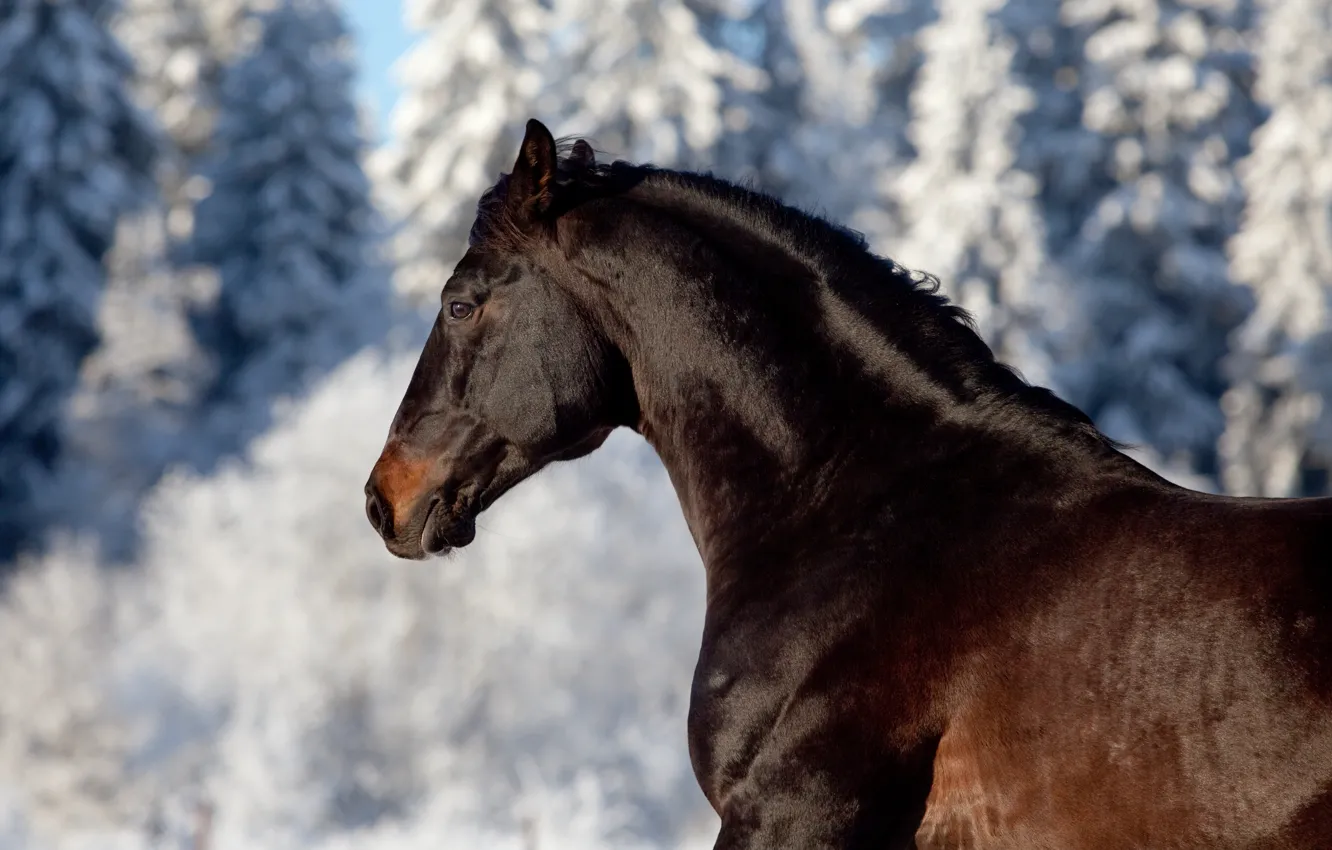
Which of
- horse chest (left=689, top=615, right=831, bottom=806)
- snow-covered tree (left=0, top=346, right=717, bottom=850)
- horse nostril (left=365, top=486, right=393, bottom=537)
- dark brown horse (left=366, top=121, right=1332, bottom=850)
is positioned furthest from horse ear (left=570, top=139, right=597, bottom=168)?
snow-covered tree (left=0, top=346, right=717, bottom=850)

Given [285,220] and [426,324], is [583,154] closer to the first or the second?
[426,324]

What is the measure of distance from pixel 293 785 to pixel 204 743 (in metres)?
1.53

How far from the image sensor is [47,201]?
2847 centimetres

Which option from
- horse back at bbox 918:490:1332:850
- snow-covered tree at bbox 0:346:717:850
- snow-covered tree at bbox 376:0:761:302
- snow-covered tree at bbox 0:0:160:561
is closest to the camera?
horse back at bbox 918:490:1332:850

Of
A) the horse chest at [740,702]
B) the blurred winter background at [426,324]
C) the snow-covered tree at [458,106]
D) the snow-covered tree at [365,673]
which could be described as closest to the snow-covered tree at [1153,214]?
the blurred winter background at [426,324]

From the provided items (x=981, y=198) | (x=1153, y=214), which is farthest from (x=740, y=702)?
(x=1153, y=214)

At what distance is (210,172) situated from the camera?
34.5 meters

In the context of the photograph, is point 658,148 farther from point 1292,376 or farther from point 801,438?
point 801,438

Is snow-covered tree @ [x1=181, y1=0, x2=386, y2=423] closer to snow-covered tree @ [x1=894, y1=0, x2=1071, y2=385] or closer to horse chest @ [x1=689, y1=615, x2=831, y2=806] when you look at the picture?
snow-covered tree @ [x1=894, y1=0, x2=1071, y2=385]

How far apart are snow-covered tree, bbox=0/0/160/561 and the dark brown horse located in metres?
25.0

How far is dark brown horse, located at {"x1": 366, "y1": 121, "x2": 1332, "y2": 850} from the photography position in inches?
140

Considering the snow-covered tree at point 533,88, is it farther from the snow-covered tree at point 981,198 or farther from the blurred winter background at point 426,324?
the snow-covered tree at point 981,198

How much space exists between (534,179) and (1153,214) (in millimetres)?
28145

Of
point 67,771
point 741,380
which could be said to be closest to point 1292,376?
point 67,771
